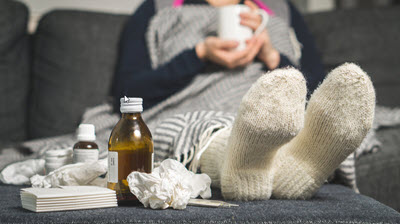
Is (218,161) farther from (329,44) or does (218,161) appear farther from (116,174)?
(329,44)

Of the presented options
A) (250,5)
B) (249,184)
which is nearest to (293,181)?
(249,184)

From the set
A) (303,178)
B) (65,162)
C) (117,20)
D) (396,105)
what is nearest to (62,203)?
(65,162)

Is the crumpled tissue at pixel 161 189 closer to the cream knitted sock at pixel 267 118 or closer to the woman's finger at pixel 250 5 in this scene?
the cream knitted sock at pixel 267 118

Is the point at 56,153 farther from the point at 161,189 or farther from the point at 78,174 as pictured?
the point at 161,189

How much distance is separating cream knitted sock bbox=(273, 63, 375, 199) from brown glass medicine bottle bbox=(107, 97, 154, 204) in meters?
0.21

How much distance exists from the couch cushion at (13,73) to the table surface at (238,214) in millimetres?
787

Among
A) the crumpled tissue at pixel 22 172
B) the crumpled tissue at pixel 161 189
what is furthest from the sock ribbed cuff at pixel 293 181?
the crumpled tissue at pixel 22 172

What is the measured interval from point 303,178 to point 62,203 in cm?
35

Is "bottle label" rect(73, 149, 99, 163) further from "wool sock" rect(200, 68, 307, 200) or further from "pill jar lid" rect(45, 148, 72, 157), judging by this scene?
"wool sock" rect(200, 68, 307, 200)

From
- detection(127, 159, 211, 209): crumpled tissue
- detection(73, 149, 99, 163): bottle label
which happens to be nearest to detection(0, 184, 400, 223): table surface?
detection(127, 159, 211, 209): crumpled tissue

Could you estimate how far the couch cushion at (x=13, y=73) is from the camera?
1287 millimetres

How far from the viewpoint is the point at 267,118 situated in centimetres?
52

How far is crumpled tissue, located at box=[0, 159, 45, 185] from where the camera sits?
74cm

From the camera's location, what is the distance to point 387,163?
86 cm
